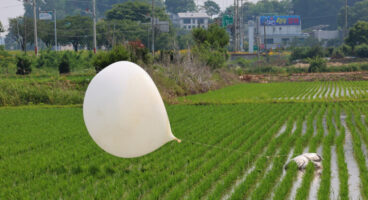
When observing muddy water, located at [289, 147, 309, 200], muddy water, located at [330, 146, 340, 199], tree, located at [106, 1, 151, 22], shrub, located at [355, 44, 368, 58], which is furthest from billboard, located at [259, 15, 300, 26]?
muddy water, located at [289, 147, 309, 200]

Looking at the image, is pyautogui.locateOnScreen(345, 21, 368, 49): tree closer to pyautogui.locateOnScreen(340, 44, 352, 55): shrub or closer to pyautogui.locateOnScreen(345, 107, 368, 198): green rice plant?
pyautogui.locateOnScreen(340, 44, 352, 55): shrub

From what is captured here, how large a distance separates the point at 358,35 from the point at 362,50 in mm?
6645

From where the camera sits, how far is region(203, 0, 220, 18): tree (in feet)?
594

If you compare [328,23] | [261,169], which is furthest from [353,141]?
[328,23]

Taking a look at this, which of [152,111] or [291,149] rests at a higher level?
[152,111]

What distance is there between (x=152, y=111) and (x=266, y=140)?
19.1 ft

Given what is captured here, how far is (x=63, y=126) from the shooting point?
15.1m

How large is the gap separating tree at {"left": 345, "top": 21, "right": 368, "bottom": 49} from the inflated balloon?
7642 centimetres

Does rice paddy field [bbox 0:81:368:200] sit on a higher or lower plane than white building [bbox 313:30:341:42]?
lower

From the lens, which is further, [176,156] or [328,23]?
[328,23]

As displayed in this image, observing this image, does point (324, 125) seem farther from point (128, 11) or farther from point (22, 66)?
point (128, 11)

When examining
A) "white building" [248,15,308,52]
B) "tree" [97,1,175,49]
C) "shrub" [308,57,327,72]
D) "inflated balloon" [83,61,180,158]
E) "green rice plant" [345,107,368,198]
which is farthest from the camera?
"white building" [248,15,308,52]

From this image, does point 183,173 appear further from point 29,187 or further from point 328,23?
point 328,23

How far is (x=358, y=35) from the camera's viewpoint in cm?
7700
